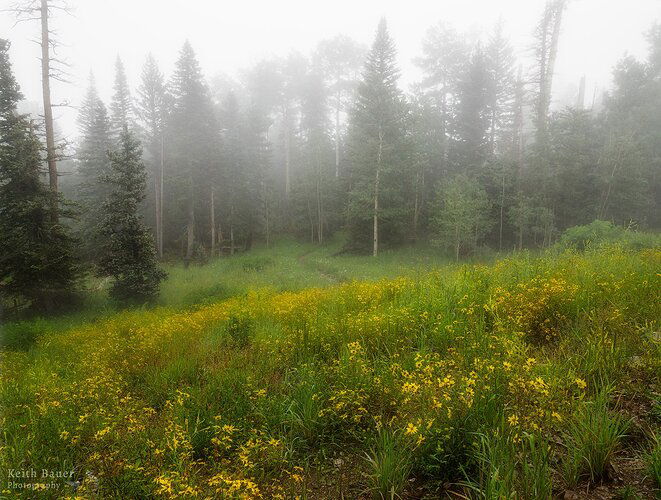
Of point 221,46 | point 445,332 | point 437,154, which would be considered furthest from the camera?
point 221,46

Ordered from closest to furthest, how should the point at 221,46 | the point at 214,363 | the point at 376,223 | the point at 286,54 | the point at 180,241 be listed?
the point at 214,363 < the point at 376,223 < the point at 180,241 < the point at 286,54 < the point at 221,46

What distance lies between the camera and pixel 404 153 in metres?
25.7

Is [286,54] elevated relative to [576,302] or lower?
elevated

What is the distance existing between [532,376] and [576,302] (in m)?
2.72

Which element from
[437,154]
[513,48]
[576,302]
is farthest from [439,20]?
[576,302]

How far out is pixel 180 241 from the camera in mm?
32688

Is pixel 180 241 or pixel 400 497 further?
pixel 180 241

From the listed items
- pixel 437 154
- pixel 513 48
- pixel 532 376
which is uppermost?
pixel 513 48

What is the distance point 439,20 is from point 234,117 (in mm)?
22773

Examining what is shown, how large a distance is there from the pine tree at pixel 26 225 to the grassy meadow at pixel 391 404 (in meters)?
8.39

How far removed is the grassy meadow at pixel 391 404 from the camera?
2.46 m

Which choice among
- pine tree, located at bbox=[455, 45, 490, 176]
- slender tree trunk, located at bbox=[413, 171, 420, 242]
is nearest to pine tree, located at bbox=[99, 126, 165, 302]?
slender tree trunk, located at bbox=[413, 171, 420, 242]

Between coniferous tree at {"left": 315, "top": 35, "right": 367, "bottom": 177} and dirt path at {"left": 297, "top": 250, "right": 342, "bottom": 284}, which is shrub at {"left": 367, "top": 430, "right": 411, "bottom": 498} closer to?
dirt path at {"left": 297, "top": 250, "right": 342, "bottom": 284}

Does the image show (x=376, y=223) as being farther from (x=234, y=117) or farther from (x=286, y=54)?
(x=286, y=54)
